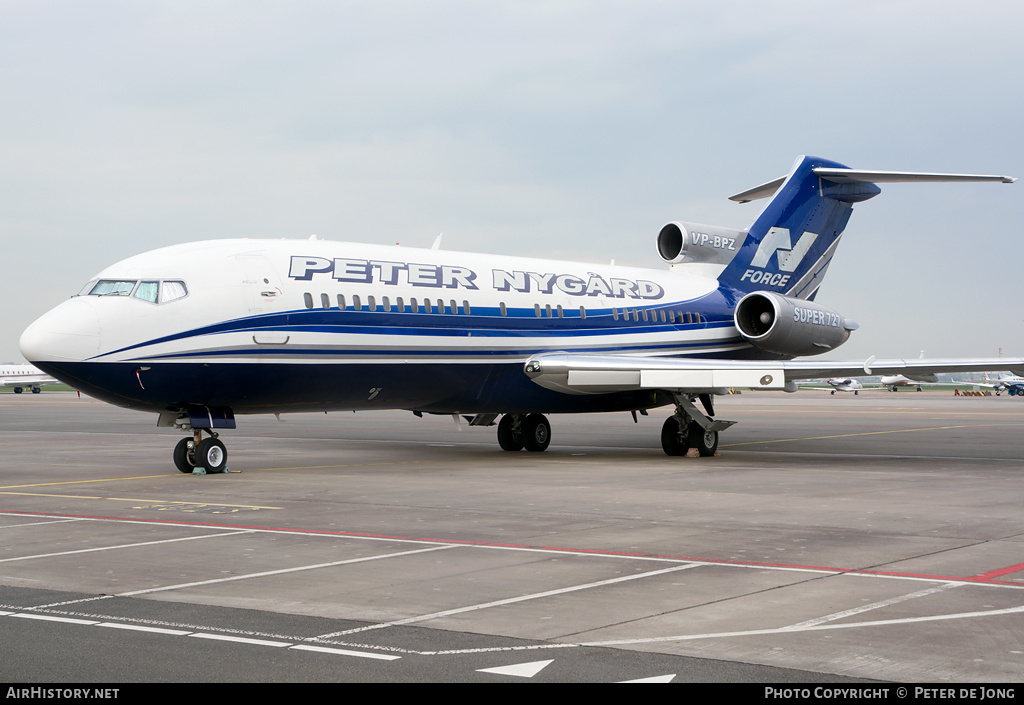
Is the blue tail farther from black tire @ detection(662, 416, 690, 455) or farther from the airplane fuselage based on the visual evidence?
black tire @ detection(662, 416, 690, 455)

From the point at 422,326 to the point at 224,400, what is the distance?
13.3ft

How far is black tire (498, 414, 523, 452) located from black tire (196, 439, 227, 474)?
26.8 feet

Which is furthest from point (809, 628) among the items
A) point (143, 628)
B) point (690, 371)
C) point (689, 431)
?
point (689, 431)

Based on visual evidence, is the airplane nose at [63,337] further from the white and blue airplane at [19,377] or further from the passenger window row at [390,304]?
the white and blue airplane at [19,377]

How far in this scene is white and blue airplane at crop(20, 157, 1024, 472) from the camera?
675 inches

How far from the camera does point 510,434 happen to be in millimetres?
24875

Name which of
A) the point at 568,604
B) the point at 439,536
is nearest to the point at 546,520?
the point at 439,536

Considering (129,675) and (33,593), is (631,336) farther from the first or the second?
(129,675)

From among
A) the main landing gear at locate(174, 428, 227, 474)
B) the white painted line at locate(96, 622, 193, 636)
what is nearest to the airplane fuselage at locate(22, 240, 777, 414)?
the main landing gear at locate(174, 428, 227, 474)

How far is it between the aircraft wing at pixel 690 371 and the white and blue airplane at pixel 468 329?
4cm

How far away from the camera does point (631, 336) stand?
24281 mm

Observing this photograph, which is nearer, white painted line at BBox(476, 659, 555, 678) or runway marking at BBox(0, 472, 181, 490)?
white painted line at BBox(476, 659, 555, 678)

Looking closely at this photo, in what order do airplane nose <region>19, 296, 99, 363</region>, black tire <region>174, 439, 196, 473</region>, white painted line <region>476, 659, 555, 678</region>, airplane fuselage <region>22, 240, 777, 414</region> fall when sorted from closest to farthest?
1. white painted line <region>476, 659, 555, 678</region>
2. airplane nose <region>19, 296, 99, 363</region>
3. airplane fuselage <region>22, 240, 777, 414</region>
4. black tire <region>174, 439, 196, 473</region>

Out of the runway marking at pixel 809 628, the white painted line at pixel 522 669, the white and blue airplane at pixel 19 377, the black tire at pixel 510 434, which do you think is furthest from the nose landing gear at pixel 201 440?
the white and blue airplane at pixel 19 377
